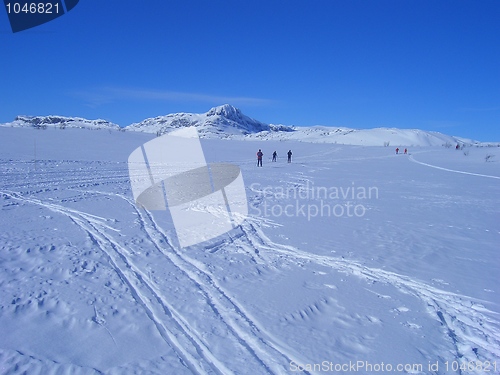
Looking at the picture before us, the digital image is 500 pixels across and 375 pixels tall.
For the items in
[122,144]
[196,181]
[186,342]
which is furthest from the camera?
[122,144]

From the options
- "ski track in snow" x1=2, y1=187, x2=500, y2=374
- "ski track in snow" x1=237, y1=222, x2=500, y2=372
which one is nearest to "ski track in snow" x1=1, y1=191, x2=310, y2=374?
"ski track in snow" x1=2, y1=187, x2=500, y2=374

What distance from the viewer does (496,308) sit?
4.30 meters

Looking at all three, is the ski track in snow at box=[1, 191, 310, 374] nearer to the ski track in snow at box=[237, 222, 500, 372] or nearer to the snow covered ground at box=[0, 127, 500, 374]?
the snow covered ground at box=[0, 127, 500, 374]

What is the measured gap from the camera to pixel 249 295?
4.43 m

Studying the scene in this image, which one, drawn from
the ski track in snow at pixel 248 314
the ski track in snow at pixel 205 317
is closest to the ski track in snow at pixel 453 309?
the ski track in snow at pixel 248 314

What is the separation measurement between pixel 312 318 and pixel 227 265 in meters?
1.84

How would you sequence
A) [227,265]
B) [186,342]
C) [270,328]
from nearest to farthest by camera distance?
[186,342] < [270,328] < [227,265]

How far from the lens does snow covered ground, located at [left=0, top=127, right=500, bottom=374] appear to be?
3.23 metres

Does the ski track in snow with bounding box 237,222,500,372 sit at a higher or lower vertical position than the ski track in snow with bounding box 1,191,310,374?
lower

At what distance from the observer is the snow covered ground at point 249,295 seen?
3234 millimetres

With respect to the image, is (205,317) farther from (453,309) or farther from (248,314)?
(453,309)

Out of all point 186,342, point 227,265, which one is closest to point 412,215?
point 227,265

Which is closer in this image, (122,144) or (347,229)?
(347,229)

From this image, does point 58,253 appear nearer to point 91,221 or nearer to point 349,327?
point 91,221
